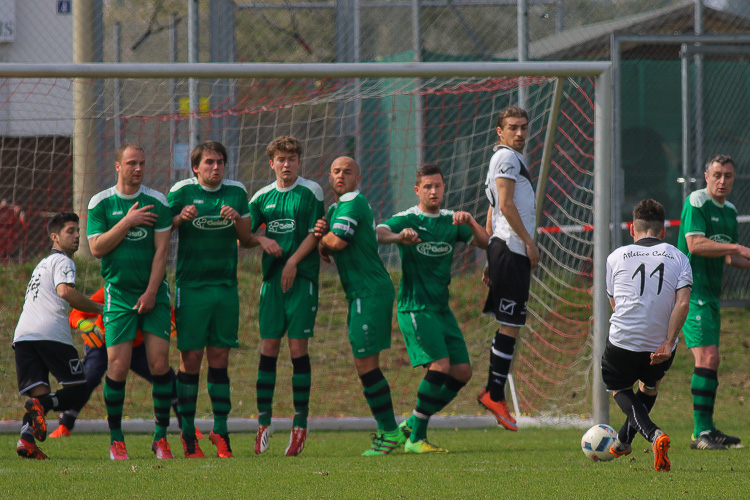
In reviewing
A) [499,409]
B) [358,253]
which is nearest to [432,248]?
[358,253]

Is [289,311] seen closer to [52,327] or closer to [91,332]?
[52,327]

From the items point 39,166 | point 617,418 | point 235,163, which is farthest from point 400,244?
point 39,166

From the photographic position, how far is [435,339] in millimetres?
6855

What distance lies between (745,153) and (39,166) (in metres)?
8.59

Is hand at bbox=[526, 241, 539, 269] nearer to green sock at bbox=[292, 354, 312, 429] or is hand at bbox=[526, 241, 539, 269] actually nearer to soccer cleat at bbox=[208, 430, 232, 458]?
green sock at bbox=[292, 354, 312, 429]

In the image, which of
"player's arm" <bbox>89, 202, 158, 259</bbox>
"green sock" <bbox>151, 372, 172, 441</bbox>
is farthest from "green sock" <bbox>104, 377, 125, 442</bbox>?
"player's arm" <bbox>89, 202, 158, 259</bbox>

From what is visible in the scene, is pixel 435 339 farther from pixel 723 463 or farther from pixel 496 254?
pixel 723 463

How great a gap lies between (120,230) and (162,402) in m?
1.18

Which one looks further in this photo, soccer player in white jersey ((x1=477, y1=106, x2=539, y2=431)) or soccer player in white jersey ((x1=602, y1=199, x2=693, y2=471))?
soccer player in white jersey ((x1=477, y1=106, x2=539, y2=431))

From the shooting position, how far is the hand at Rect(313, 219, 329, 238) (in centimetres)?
682

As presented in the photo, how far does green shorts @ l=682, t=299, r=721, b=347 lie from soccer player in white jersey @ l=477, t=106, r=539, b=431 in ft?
3.83

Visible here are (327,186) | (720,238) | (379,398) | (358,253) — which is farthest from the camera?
(327,186)

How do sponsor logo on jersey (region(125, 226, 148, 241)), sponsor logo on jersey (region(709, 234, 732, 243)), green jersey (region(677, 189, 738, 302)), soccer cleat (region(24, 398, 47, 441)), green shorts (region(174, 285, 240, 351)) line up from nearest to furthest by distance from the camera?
soccer cleat (region(24, 398, 47, 441)) → sponsor logo on jersey (region(125, 226, 148, 241)) → green shorts (region(174, 285, 240, 351)) → green jersey (region(677, 189, 738, 302)) → sponsor logo on jersey (region(709, 234, 732, 243))

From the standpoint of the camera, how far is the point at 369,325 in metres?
6.76
